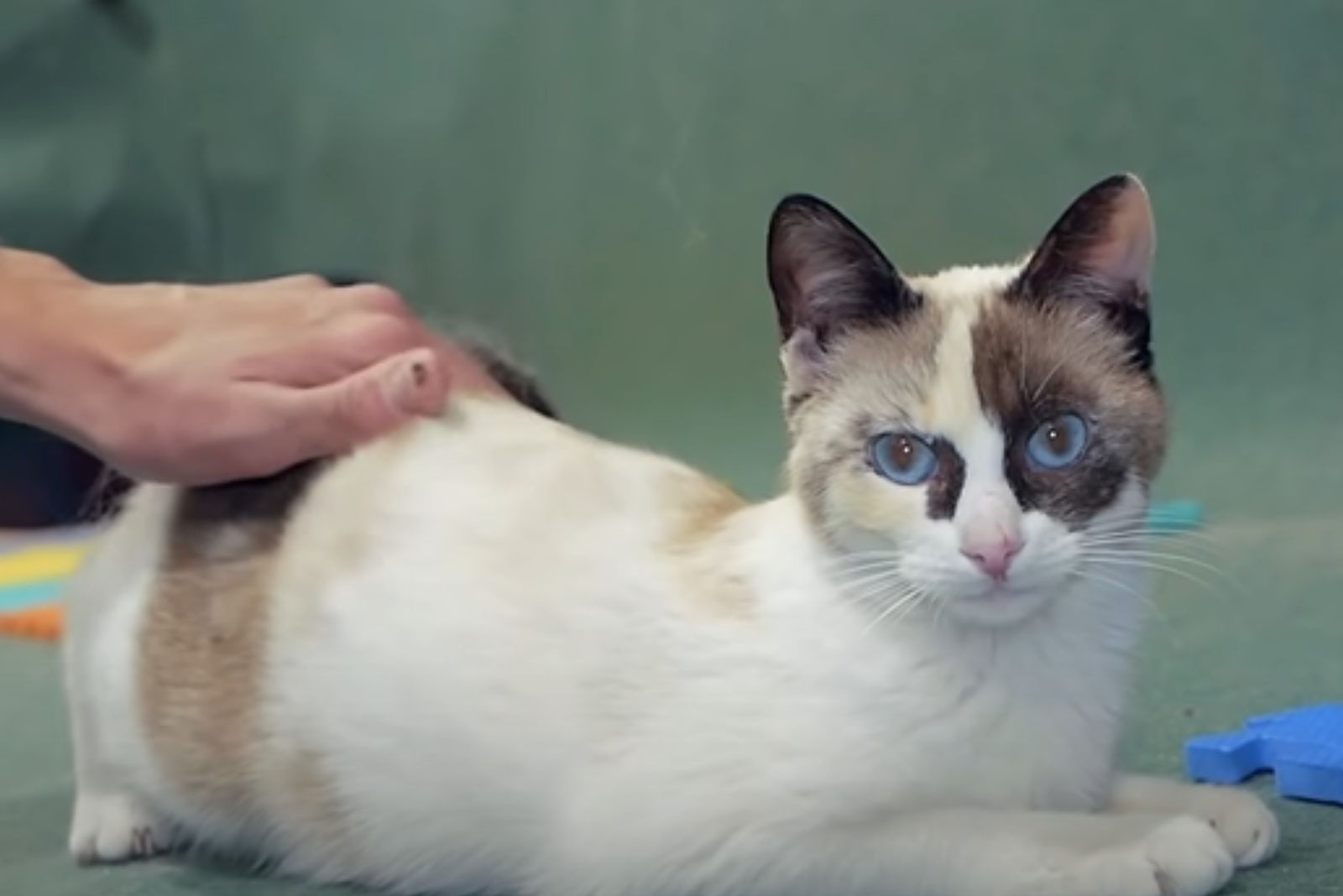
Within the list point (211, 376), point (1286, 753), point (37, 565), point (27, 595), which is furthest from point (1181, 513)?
point (37, 565)

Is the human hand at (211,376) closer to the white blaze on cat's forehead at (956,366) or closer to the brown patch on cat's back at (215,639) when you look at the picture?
the brown patch on cat's back at (215,639)

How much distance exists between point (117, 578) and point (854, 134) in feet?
5.89

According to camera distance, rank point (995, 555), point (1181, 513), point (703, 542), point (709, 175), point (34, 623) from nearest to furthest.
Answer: point (995, 555), point (703, 542), point (1181, 513), point (34, 623), point (709, 175)

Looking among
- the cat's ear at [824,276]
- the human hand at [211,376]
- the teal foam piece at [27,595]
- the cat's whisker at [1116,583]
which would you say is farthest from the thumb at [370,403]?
the teal foam piece at [27,595]

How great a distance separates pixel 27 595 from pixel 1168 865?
6.60 ft

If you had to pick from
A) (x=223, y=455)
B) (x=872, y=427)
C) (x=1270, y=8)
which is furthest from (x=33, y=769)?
(x=1270, y=8)

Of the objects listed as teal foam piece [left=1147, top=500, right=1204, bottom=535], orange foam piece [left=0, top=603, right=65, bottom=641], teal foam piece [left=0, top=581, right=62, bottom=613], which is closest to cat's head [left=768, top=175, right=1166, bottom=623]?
teal foam piece [left=1147, top=500, right=1204, bottom=535]

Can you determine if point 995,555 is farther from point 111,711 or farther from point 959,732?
point 111,711

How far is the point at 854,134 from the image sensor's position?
3109mm

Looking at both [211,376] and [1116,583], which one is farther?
[211,376]

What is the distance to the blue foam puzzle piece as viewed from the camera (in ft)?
4.65

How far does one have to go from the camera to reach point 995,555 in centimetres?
114

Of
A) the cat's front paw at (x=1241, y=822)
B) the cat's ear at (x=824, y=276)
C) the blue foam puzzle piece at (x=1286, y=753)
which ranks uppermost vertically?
the cat's ear at (x=824, y=276)

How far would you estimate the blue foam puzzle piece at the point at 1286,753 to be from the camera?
142 centimetres
